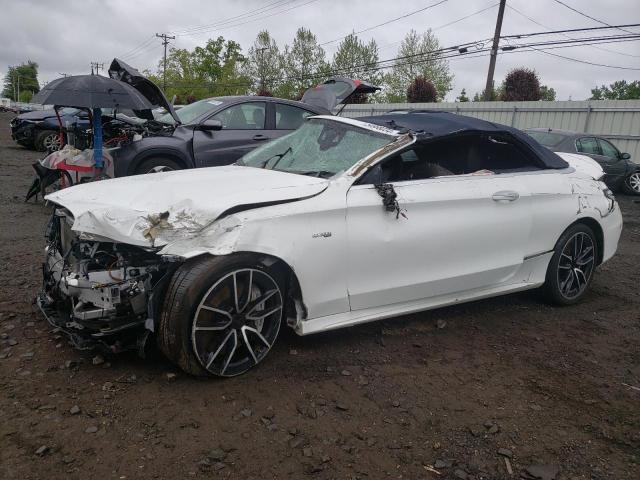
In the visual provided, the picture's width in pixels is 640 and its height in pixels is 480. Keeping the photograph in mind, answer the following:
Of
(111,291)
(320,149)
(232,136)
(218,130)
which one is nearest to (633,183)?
(232,136)

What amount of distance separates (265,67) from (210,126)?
157ft

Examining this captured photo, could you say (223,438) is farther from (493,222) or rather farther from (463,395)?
(493,222)

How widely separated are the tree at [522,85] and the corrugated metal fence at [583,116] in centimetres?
583

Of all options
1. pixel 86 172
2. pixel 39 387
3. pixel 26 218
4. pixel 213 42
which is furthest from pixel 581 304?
pixel 213 42

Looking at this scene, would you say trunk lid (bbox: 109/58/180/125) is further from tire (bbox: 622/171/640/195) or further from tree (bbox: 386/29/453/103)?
tree (bbox: 386/29/453/103)

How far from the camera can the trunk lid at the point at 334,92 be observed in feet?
26.0

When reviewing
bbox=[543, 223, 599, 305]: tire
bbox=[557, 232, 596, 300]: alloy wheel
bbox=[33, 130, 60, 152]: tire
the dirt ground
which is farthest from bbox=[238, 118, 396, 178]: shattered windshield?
bbox=[33, 130, 60, 152]: tire

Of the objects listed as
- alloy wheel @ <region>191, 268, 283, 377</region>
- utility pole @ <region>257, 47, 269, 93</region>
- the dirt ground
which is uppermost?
utility pole @ <region>257, 47, 269, 93</region>

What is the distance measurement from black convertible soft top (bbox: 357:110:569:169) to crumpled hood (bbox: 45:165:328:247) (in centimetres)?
99

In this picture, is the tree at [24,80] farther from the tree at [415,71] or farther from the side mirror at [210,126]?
the side mirror at [210,126]

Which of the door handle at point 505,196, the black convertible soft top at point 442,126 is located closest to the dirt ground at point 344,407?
the door handle at point 505,196

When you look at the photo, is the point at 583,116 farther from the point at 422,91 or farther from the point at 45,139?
the point at 45,139

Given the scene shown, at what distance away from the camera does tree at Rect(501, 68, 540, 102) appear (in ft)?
80.3

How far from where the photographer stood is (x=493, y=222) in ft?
13.4
